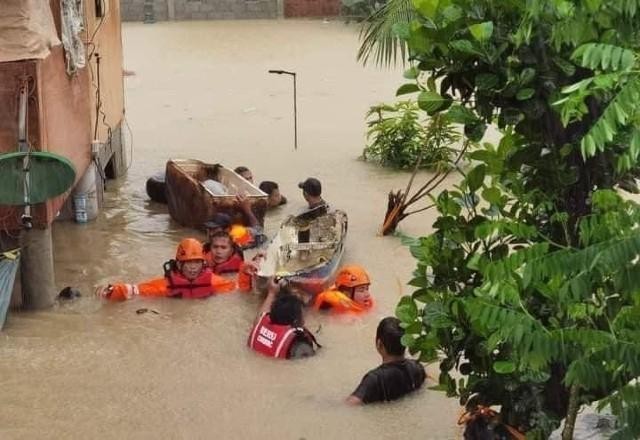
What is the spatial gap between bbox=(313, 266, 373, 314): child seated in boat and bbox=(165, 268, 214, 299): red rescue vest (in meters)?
0.93

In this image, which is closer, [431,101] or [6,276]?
[431,101]

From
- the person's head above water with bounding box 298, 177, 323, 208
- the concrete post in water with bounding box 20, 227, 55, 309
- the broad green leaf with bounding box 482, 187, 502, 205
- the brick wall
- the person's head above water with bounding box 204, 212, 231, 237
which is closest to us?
the broad green leaf with bounding box 482, 187, 502, 205

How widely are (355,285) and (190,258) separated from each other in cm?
132

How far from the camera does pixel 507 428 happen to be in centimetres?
499

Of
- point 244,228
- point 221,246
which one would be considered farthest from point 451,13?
point 244,228

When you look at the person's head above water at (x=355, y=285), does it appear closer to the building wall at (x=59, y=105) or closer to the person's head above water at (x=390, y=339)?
the person's head above water at (x=390, y=339)

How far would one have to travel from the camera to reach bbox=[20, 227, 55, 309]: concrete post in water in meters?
8.12

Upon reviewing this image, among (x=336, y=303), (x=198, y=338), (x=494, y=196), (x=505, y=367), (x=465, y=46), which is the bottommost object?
(x=198, y=338)

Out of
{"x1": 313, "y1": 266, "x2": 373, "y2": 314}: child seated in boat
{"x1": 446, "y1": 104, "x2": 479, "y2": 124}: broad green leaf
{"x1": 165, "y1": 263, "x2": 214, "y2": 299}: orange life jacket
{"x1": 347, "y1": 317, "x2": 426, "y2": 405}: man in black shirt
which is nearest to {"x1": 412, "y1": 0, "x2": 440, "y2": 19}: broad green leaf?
{"x1": 446, "y1": 104, "x2": 479, "y2": 124}: broad green leaf

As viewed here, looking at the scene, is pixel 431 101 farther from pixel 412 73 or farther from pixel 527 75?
pixel 527 75

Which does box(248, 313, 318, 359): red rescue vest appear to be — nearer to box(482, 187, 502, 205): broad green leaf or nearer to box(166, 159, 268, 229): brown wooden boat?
box(166, 159, 268, 229): brown wooden boat

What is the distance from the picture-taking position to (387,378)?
6.84 m

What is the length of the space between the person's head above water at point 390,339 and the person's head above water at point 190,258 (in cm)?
222

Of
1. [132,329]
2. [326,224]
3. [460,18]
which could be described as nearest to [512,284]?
[460,18]
